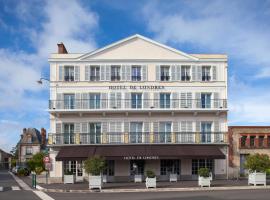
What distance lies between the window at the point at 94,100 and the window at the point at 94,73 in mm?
1378

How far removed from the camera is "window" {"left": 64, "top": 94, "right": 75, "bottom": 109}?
1367 inches

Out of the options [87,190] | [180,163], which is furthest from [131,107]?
[87,190]

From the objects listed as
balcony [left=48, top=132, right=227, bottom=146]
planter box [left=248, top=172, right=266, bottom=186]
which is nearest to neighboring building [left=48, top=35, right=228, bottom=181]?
balcony [left=48, top=132, right=227, bottom=146]

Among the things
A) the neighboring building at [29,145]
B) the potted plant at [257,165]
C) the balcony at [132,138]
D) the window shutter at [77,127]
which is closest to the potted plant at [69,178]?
the balcony at [132,138]

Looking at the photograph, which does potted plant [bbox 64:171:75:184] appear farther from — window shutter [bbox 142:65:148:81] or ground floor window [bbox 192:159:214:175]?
ground floor window [bbox 192:159:214:175]

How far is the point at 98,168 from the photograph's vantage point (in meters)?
26.7

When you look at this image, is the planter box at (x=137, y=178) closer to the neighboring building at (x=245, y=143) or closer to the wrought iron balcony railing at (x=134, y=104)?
the wrought iron balcony railing at (x=134, y=104)

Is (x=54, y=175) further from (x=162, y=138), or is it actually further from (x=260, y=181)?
(x=260, y=181)

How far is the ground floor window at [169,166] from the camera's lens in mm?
34844

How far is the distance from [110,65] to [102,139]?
622cm

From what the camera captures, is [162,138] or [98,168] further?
[162,138]

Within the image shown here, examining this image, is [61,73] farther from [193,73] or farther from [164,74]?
[193,73]

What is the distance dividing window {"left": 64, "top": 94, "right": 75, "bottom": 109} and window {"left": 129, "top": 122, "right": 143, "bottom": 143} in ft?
17.0

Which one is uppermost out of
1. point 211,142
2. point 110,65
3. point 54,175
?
point 110,65
